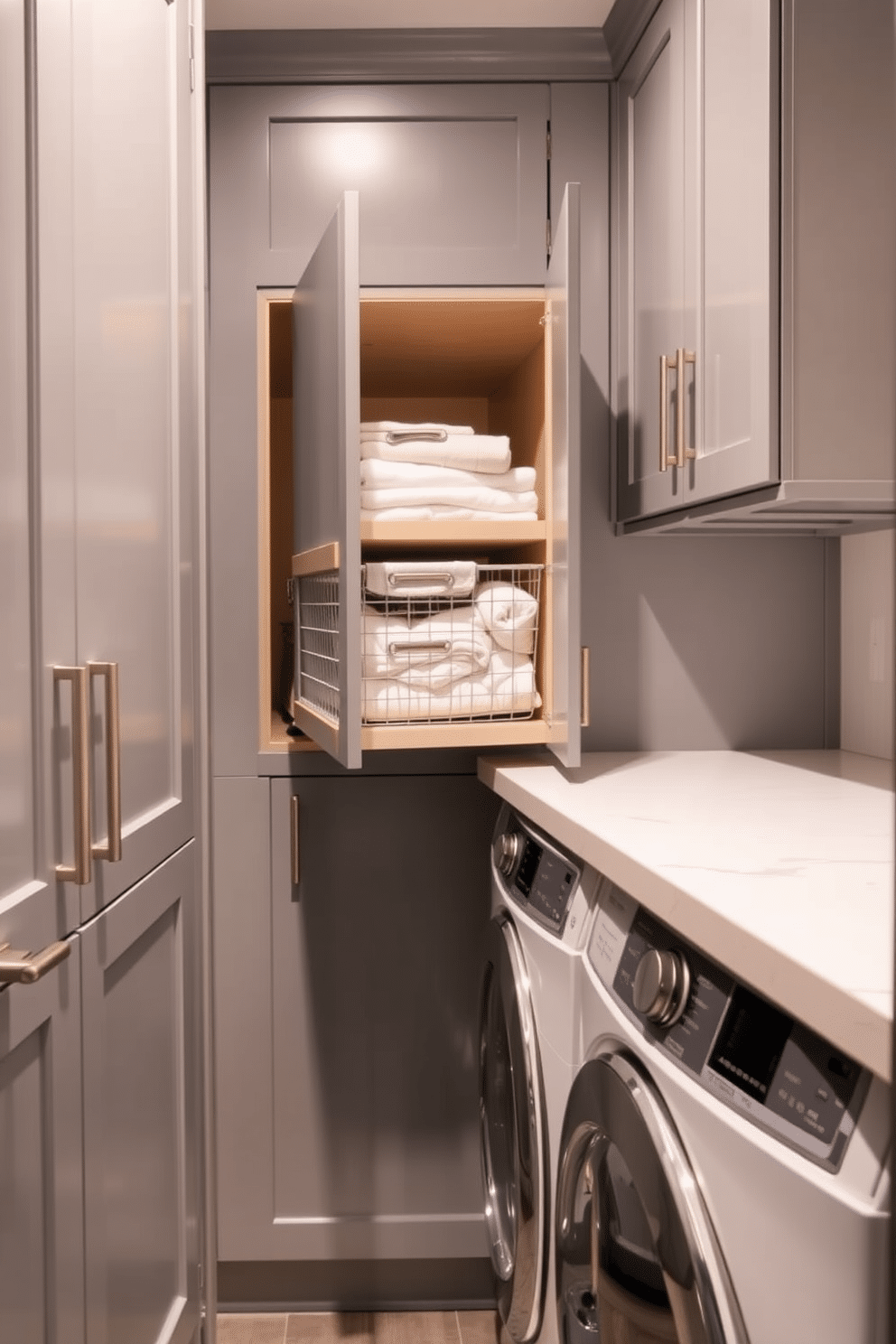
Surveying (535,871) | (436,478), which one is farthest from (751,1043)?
(436,478)

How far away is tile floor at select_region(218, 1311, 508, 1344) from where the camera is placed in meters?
1.96

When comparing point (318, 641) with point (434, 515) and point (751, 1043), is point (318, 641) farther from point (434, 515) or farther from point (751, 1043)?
point (751, 1043)

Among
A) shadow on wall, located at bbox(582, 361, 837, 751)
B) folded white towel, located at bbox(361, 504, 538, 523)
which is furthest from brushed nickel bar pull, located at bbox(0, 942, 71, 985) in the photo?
shadow on wall, located at bbox(582, 361, 837, 751)

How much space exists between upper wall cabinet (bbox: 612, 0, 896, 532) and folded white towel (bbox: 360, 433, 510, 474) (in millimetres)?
295

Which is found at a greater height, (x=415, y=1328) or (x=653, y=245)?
(x=653, y=245)

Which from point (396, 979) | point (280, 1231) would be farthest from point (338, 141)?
point (280, 1231)

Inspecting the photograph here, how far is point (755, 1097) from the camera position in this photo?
2.47ft

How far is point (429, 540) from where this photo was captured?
1.70 m

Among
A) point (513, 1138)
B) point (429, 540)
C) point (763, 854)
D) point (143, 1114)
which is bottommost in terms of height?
point (513, 1138)

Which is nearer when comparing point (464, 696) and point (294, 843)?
point (464, 696)

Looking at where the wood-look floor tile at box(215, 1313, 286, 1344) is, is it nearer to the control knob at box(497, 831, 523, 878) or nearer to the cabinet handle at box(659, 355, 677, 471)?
the control knob at box(497, 831, 523, 878)

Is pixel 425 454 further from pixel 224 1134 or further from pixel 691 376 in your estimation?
pixel 224 1134

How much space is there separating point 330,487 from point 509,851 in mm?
601

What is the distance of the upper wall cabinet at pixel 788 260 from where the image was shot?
125 centimetres
